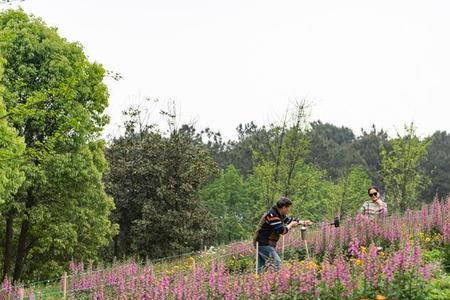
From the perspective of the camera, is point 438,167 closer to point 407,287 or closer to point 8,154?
point 8,154

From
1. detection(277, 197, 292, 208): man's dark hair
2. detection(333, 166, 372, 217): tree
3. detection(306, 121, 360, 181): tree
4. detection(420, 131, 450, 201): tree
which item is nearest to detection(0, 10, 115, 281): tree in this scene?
detection(277, 197, 292, 208): man's dark hair

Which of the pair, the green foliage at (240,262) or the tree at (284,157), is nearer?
the green foliage at (240,262)

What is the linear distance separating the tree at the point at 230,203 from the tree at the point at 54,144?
885 inches

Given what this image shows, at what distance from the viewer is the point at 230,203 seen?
49812 mm

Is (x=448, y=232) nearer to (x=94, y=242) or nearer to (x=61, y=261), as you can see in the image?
(x=94, y=242)

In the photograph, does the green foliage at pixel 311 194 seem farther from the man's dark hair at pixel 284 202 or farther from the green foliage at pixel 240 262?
the man's dark hair at pixel 284 202

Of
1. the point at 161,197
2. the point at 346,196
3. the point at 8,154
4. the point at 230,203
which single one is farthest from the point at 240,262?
the point at 230,203

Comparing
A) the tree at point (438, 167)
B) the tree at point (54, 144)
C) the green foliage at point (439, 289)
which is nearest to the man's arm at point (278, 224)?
the green foliage at point (439, 289)

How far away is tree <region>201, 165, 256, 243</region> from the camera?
1778 inches

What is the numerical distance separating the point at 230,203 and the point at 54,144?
3109 centimetres

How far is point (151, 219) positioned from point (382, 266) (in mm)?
23114

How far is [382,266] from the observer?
724cm

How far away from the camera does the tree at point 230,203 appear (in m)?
45.2

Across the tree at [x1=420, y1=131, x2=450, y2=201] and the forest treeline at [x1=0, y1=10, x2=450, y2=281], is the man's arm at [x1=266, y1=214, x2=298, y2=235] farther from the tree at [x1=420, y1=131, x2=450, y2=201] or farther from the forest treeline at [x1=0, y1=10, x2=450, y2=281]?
the tree at [x1=420, y1=131, x2=450, y2=201]
